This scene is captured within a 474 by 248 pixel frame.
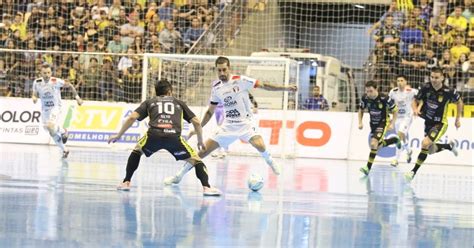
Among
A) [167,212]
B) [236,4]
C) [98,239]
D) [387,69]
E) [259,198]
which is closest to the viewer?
[98,239]

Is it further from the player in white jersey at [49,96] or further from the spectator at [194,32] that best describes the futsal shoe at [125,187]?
the spectator at [194,32]

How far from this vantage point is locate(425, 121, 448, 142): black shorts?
758 inches

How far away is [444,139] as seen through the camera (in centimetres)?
2666

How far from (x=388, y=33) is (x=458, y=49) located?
7.30 feet

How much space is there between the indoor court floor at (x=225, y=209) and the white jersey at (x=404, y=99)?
18.0 ft

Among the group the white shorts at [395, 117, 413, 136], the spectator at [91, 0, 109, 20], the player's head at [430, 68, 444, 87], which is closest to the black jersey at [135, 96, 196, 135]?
the player's head at [430, 68, 444, 87]

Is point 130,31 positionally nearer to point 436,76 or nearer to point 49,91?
point 49,91

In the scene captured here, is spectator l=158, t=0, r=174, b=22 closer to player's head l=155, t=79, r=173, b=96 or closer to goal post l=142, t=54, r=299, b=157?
goal post l=142, t=54, r=299, b=157

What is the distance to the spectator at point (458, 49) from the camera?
2816cm

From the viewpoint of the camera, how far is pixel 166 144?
13664mm

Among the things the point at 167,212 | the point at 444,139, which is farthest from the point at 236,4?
the point at 167,212

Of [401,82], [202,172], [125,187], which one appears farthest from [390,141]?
[125,187]

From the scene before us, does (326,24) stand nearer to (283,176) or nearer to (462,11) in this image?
(462,11)

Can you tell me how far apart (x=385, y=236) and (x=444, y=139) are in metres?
17.2
